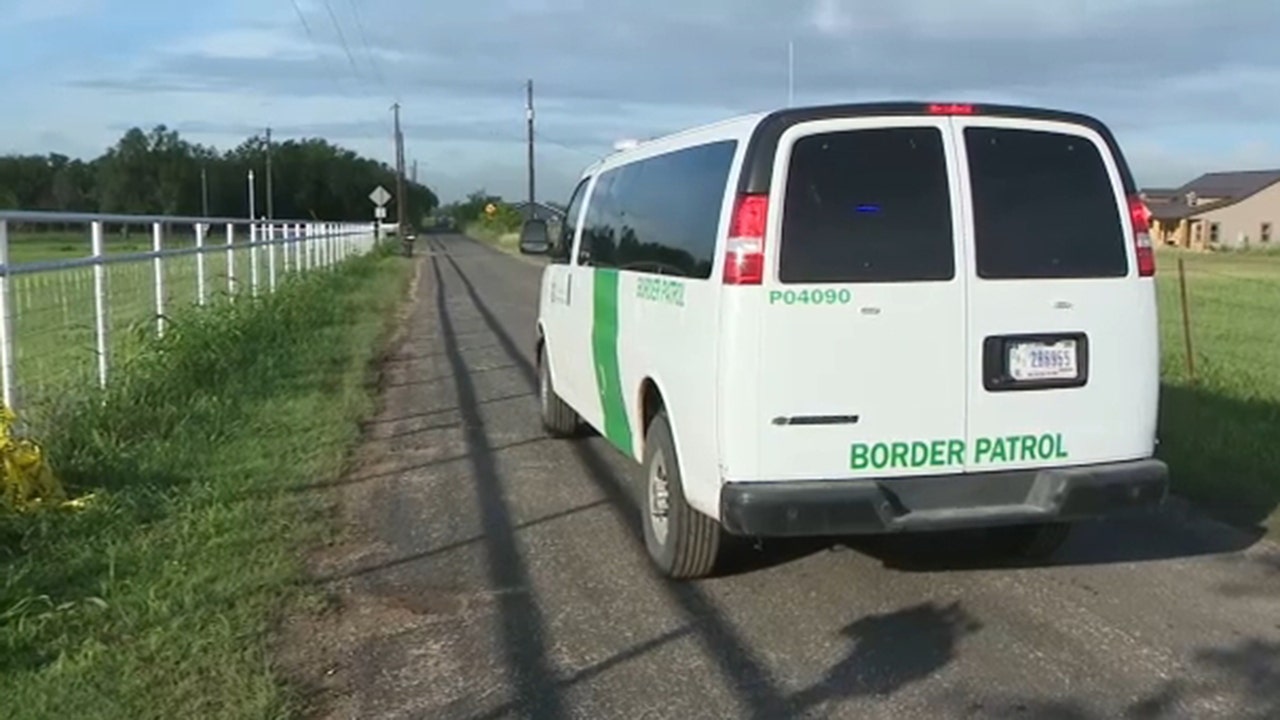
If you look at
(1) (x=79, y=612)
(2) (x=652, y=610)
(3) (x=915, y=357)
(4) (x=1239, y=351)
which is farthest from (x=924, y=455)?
(4) (x=1239, y=351)

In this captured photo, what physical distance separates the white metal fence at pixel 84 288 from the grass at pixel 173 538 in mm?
319

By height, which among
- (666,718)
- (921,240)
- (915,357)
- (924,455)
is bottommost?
(666,718)

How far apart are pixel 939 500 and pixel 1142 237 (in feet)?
4.77

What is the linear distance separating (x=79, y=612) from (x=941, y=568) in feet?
12.4

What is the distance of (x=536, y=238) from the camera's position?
9.24m

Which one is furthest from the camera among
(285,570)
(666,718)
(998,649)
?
(285,570)

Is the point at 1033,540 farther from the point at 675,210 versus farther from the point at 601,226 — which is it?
the point at 601,226

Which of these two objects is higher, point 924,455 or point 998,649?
point 924,455

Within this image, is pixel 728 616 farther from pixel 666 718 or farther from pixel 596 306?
Result: pixel 596 306

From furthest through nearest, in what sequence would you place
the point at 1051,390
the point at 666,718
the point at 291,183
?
the point at 291,183 < the point at 1051,390 < the point at 666,718

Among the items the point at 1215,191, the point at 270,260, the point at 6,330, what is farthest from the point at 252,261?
the point at 1215,191

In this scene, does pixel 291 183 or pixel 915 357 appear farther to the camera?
pixel 291 183

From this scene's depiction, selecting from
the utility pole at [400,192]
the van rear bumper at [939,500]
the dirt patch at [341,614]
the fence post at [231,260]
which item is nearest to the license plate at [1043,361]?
the van rear bumper at [939,500]

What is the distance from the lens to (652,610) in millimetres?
5035
